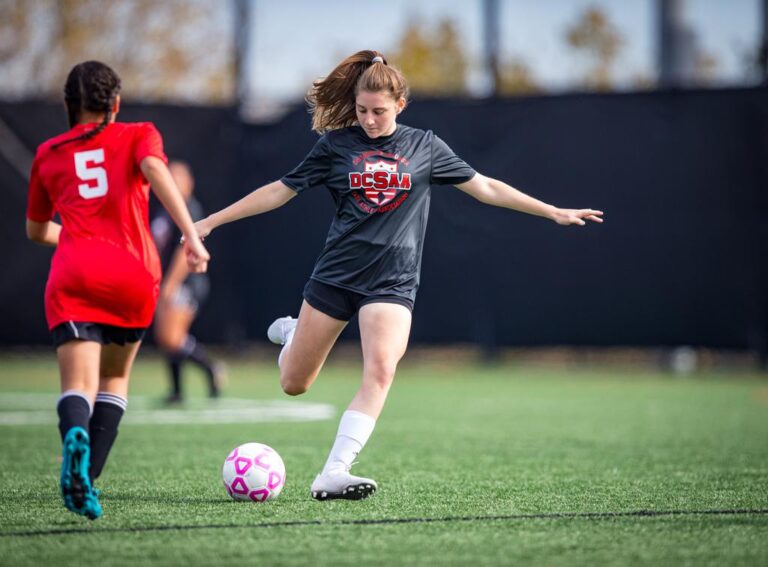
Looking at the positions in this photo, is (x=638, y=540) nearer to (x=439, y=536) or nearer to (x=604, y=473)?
(x=439, y=536)

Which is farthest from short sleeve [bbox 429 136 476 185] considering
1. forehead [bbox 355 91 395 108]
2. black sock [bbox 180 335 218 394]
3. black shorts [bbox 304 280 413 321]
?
black sock [bbox 180 335 218 394]

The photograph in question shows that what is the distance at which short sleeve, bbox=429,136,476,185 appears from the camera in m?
5.19

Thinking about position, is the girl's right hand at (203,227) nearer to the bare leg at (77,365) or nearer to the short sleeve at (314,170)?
the short sleeve at (314,170)

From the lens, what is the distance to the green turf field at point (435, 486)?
152 inches

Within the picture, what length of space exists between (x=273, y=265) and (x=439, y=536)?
9.93 m

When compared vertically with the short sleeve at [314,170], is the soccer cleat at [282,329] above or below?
below

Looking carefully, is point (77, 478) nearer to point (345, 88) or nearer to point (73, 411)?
point (73, 411)

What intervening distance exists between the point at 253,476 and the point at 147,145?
58.4 inches

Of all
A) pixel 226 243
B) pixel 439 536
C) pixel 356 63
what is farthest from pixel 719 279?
pixel 439 536

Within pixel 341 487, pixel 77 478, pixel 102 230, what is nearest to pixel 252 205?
pixel 102 230

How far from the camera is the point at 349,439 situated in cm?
496

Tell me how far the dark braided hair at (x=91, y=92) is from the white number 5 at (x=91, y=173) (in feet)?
0.26

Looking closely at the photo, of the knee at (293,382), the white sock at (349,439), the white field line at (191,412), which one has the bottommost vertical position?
the white field line at (191,412)

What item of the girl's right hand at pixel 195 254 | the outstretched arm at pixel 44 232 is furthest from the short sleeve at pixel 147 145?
the outstretched arm at pixel 44 232
